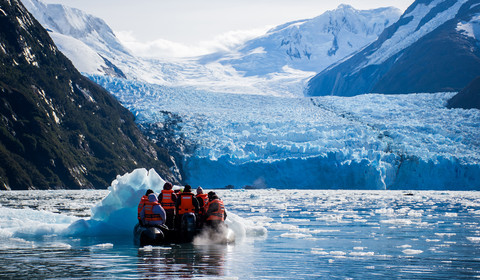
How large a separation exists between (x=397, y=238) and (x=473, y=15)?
4431 inches

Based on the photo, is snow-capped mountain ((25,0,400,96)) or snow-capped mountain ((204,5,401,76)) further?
snow-capped mountain ((204,5,401,76))

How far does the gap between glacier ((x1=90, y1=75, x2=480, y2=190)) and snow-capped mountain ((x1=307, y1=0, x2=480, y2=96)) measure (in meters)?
40.3

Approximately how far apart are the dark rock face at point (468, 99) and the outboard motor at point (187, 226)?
64.4 meters

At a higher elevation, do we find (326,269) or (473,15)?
(473,15)

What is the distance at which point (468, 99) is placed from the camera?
3123 inches

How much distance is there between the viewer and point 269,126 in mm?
65750

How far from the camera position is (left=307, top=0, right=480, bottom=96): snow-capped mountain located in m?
112

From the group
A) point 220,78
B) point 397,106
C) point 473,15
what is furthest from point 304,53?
point 397,106

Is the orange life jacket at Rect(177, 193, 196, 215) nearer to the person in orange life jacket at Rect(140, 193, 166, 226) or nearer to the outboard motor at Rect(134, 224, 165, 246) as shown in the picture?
the person in orange life jacket at Rect(140, 193, 166, 226)

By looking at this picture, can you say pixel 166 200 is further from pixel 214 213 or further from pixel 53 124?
pixel 53 124

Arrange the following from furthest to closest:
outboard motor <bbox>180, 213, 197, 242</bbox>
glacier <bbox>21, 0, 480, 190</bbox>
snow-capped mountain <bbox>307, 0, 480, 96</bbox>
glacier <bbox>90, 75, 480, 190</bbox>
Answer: snow-capped mountain <bbox>307, 0, 480, 96</bbox> → glacier <bbox>21, 0, 480, 190</bbox> → glacier <bbox>90, 75, 480, 190</bbox> → outboard motor <bbox>180, 213, 197, 242</bbox>

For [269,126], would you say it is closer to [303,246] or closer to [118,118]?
[118,118]

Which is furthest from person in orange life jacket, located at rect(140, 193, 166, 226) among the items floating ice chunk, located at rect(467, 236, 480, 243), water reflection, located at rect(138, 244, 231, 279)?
floating ice chunk, located at rect(467, 236, 480, 243)

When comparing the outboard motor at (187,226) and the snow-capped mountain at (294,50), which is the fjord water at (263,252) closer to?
the outboard motor at (187,226)
